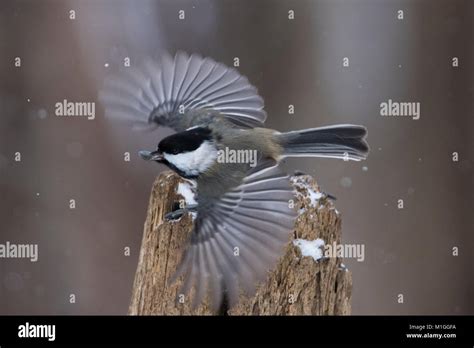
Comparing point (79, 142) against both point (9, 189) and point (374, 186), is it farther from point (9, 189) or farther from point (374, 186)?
point (374, 186)

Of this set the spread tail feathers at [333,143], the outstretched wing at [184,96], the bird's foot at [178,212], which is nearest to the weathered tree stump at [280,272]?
the bird's foot at [178,212]

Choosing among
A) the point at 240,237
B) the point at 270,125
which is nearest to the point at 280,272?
the point at 240,237

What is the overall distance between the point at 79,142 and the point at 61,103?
238 mm

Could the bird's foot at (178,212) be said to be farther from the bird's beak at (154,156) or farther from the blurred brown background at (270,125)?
the blurred brown background at (270,125)

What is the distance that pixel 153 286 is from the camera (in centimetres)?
184

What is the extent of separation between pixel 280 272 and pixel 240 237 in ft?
0.79

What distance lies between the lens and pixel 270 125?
2902mm

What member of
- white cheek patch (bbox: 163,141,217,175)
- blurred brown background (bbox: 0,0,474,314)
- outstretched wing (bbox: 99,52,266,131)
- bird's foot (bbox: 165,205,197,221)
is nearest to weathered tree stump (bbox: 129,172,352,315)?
bird's foot (bbox: 165,205,197,221)

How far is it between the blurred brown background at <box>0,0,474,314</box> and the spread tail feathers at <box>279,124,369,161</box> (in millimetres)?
598

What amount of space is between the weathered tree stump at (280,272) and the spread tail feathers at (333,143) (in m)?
0.32

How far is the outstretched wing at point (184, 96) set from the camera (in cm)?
249

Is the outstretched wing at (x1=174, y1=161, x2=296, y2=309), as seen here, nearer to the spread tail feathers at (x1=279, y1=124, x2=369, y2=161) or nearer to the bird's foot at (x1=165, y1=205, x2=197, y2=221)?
the bird's foot at (x1=165, y1=205, x2=197, y2=221)
